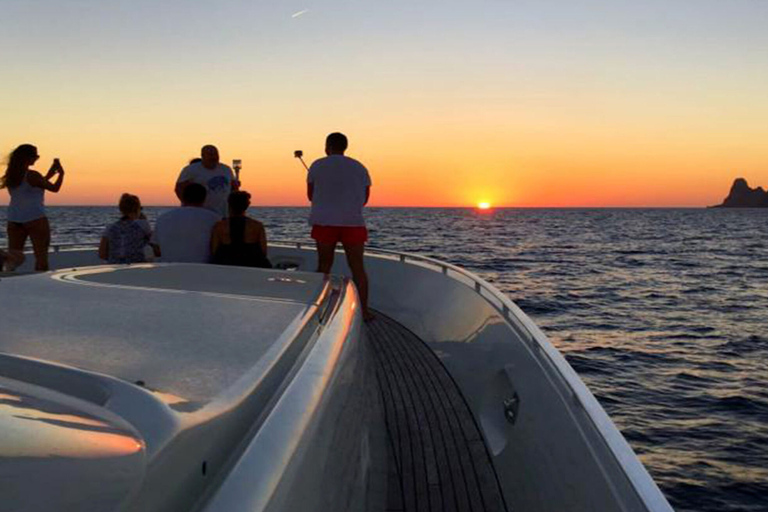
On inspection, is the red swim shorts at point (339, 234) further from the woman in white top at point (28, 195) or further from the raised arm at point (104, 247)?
the woman in white top at point (28, 195)

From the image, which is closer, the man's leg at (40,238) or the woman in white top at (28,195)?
the woman in white top at (28,195)

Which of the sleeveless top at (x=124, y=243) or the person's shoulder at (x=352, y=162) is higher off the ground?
the person's shoulder at (x=352, y=162)

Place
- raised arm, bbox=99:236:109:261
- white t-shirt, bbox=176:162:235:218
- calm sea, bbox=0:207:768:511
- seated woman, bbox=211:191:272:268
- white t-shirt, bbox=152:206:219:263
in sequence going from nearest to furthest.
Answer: white t-shirt, bbox=152:206:219:263 < seated woman, bbox=211:191:272:268 < raised arm, bbox=99:236:109:261 < white t-shirt, bbox=176:162:235:218 < calm sea, bbox=0:207:768:511

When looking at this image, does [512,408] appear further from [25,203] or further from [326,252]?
[25,203]

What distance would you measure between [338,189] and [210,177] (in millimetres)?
1338

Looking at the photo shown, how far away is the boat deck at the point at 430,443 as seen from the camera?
2936 mm

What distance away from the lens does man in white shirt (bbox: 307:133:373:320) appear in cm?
529

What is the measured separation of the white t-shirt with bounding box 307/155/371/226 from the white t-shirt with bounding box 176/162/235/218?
3.32ft

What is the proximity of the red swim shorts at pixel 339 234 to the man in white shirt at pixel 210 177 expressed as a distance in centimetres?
104

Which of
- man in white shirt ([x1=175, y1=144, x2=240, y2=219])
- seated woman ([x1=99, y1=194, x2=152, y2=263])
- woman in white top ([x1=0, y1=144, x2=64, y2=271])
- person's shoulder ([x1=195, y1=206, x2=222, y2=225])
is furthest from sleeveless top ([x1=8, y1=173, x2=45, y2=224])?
person's shoulder ([x1=195, y1=206, x2=222, y2=225])

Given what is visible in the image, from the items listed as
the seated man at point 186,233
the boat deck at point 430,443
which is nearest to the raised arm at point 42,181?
the seated man at point 186,233

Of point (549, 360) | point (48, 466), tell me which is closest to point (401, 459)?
point (549, 360)

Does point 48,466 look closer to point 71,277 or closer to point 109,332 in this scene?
point 109,332

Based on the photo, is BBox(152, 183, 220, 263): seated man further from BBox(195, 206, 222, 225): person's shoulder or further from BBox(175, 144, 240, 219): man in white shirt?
BBox(175, 144, 240, 219): man in white shirt
